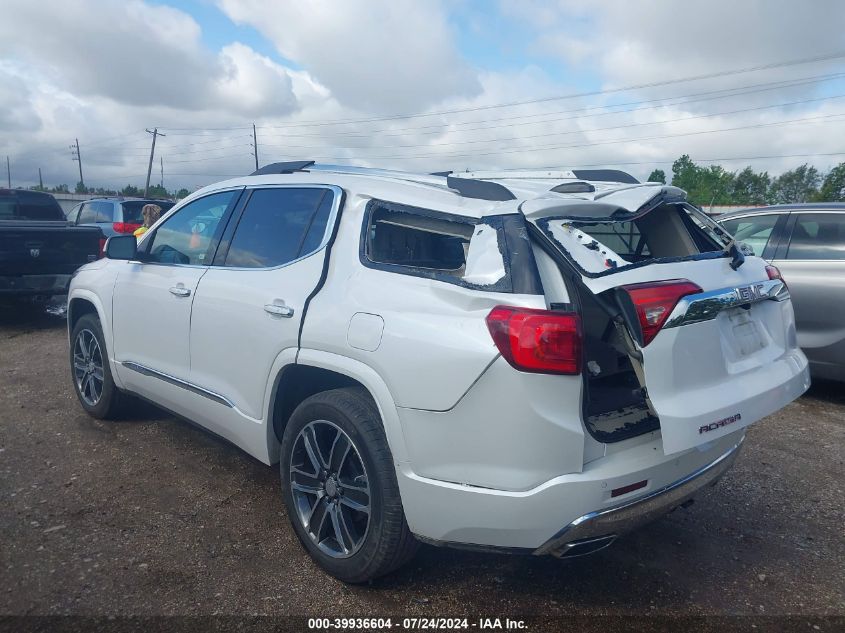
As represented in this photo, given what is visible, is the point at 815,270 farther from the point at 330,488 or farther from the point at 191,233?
the point at 191,233

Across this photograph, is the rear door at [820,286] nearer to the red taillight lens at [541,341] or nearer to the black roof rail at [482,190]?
the black roof rail at [482,190]

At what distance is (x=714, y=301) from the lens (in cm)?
260

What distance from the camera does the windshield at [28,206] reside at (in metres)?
10.6

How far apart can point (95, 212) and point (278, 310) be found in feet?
40.4

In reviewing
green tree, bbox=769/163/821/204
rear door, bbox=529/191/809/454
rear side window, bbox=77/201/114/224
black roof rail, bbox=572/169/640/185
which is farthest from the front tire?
green tree, bbox=769/163/821/204

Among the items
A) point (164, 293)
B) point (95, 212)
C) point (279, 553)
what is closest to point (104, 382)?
point (164, 293)

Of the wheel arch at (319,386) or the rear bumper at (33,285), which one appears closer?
the wheel arch at (319,386)

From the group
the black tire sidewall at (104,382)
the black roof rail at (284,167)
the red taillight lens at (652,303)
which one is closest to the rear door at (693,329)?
the red taillight lens at (652,303)

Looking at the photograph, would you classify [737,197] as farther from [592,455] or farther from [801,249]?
[592,455]

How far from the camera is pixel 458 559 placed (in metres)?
3.22

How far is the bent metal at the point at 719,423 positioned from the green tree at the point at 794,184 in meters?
69.4

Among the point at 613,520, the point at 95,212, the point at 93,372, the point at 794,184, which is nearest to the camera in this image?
the point at 613,520

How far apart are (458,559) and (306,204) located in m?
1.93

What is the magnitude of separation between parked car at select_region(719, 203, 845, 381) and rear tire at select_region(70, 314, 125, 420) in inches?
222
